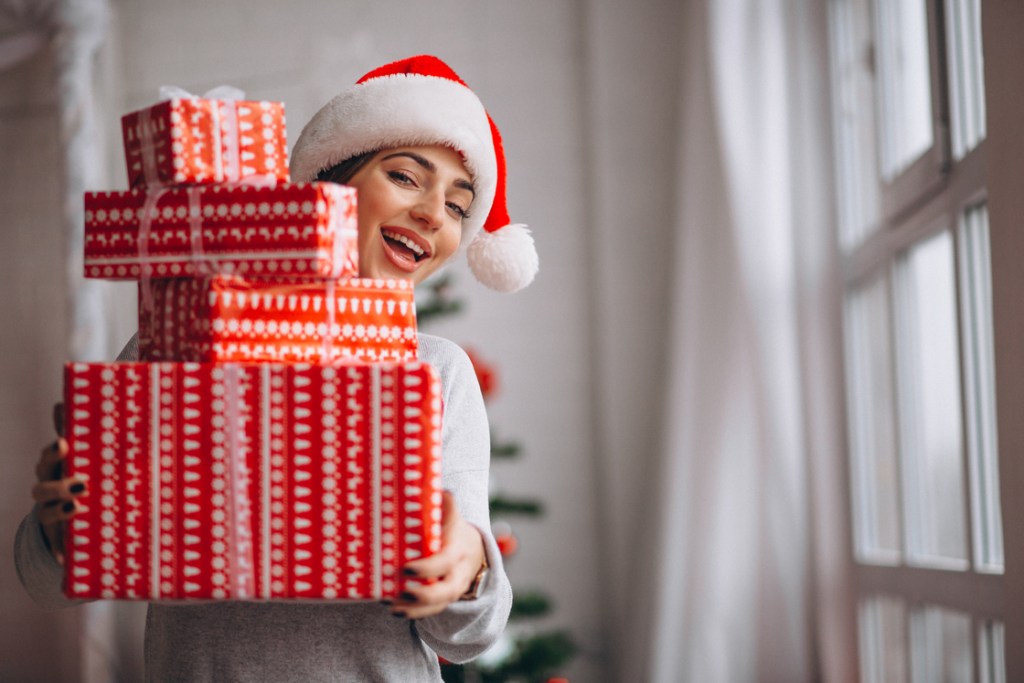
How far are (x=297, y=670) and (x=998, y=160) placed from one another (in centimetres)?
102

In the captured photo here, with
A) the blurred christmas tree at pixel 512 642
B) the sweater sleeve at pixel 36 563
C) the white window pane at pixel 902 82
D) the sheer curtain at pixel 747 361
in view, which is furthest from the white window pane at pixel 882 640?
the sweater sleeve at pixel 36 563

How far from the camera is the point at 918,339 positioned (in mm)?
2014

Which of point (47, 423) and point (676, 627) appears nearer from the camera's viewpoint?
point (676, 627)

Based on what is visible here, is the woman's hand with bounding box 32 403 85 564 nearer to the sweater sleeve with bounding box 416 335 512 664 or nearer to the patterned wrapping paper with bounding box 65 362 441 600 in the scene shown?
the patterned wrapping paper with bounding box 65 362 441 600

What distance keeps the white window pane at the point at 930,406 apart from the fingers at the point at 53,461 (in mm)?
1362

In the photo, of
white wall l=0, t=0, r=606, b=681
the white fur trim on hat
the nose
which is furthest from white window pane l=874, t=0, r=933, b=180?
white wall l=0, t=0, r=606, b=681

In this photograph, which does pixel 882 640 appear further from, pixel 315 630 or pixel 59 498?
pixel 59 498

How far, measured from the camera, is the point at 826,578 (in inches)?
87.7

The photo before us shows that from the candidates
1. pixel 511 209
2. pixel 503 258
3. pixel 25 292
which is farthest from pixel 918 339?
pixel 25 292

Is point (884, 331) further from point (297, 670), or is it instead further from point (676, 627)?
point (297, 670)

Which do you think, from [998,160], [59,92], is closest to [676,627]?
[998,160]

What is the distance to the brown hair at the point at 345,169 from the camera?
3.87 feet

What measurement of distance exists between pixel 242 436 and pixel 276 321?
0.35 feet

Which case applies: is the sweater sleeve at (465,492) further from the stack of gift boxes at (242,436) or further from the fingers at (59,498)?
the fingers at (59,498)
